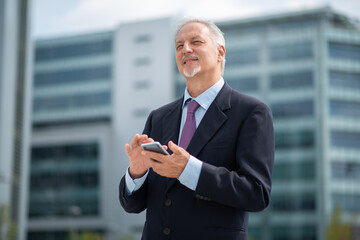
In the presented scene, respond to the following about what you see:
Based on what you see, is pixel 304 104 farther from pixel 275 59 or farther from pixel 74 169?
pixel 74 169

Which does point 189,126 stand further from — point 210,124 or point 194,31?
point 194,31

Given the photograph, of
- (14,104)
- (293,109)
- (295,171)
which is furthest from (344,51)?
(14,104)

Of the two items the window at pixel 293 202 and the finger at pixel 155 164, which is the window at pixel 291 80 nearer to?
the window at pixel 293 202

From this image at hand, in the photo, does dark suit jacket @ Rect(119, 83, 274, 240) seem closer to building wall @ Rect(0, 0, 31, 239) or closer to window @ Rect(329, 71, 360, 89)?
building wall @ Rect(0, 0, 31, 239)

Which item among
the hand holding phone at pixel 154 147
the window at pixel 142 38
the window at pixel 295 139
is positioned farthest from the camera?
the window at pixel 142 38

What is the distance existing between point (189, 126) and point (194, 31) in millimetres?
492

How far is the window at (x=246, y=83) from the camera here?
5631cm

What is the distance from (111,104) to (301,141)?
22.7 meters

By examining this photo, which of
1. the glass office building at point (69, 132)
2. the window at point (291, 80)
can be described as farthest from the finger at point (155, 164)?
the glass office building at point (69, 132)

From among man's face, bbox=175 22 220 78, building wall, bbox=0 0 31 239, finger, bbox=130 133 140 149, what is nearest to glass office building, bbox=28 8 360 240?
building wall, bbox=0 0 31 239

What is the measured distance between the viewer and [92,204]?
6044 centimetres

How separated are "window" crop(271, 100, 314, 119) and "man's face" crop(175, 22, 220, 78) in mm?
51988

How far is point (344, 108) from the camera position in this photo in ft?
177

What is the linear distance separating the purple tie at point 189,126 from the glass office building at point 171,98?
4831 cm
